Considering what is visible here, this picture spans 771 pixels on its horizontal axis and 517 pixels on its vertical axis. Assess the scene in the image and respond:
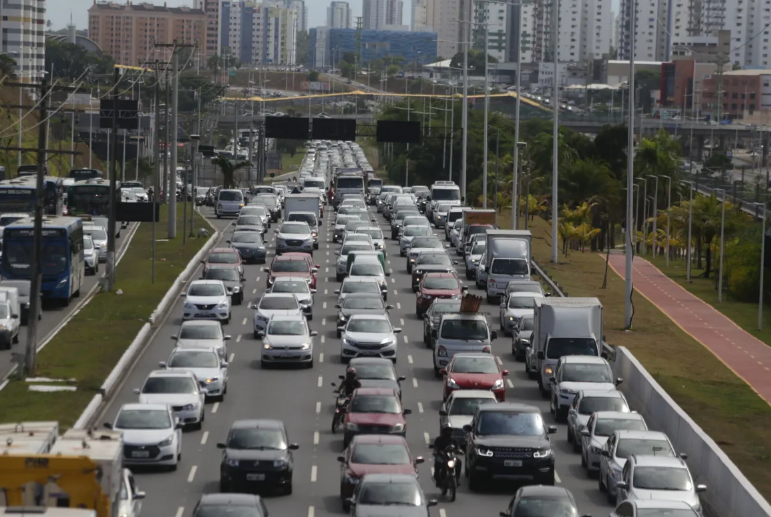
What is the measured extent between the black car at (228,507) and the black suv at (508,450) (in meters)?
7.51

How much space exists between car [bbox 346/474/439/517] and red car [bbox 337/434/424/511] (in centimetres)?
204

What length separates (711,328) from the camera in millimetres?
57156

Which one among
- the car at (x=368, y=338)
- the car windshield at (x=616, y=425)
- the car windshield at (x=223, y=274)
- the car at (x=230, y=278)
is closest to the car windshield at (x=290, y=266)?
the car at (x=230, y=278)

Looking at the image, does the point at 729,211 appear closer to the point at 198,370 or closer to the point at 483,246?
the point at 483,246

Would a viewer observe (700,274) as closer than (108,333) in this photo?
No

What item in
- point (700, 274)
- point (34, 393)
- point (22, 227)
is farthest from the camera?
point (700, 274)

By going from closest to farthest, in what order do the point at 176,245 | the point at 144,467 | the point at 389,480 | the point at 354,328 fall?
the point at 389,480, the point at 144,467, the point at 354,328, the point at 176,245

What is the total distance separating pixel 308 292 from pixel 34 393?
54.3 ft

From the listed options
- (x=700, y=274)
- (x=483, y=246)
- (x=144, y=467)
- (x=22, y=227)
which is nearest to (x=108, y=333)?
(x=22, y=227)

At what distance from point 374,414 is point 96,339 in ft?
50.2

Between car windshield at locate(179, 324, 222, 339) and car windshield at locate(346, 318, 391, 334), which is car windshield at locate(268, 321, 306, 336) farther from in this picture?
car windshield at locate(179, 324, 222, 339)

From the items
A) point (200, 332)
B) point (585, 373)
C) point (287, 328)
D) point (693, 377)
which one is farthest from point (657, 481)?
point (287, 328)

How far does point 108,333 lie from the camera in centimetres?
4644

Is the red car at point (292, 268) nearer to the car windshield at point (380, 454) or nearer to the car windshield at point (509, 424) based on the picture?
the car windshield at point (509, 424)
